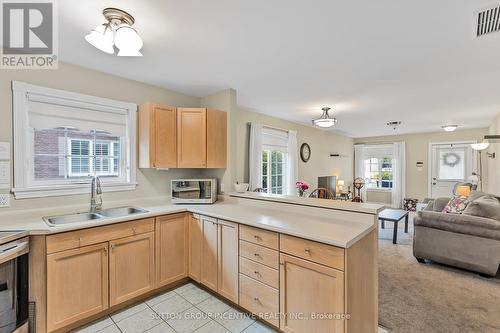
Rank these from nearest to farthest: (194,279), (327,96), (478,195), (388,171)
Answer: (194,279) → (327,96) → (478,195) → (388,171)

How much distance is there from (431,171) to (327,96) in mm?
5854

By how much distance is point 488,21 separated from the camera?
1668mm

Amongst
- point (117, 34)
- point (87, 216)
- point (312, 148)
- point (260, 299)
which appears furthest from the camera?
point (312, 148)

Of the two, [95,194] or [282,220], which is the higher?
[95,194]

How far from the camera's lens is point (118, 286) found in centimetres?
215

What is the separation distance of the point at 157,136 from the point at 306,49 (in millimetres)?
1943

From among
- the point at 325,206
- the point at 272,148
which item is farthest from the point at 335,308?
the point at 272,148

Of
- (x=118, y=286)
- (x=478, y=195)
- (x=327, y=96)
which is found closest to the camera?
(x=118, y=286)

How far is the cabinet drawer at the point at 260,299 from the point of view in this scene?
1875 mm

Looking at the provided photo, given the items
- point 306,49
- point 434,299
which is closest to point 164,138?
point 306,49

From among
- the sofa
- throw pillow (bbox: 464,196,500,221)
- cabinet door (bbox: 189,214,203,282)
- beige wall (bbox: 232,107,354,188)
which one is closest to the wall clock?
beige wall (bbox: 232,107,354,188)

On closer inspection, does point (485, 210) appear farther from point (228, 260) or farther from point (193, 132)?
point (193, 132)

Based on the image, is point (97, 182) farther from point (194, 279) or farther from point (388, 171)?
point (388, 171)

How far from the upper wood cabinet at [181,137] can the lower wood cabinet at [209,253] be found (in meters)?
0.86
